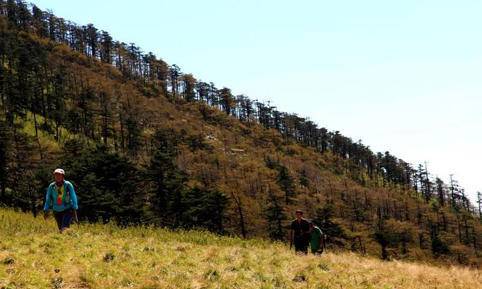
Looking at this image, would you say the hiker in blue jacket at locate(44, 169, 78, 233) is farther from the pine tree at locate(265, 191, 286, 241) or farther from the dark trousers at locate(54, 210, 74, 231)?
the pine tree at locate(265, 191, 286, 241)

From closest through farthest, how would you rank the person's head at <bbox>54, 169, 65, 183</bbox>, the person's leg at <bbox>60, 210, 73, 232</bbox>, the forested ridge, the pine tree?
the person's head at <bbox>54, 169, 65, 183</bbox>
the person's leg at <bbox>60, 210, 73, 232</bbox>
the forested ridge
the pine tree

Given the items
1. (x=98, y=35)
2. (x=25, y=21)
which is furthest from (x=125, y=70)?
(x=25, y=21)

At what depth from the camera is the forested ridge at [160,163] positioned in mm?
55062

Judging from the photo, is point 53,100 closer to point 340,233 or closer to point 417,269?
point 340,233

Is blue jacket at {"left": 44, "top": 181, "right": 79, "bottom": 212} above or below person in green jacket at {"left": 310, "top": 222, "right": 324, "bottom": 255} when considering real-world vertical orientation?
above

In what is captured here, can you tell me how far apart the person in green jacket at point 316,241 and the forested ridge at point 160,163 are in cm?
1015

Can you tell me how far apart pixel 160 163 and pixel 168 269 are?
173ft

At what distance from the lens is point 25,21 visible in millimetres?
171875

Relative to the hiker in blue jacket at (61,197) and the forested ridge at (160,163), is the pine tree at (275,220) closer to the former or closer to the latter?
the forested ridge at (160,163)

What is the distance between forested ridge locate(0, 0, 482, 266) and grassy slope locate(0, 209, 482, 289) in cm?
1050

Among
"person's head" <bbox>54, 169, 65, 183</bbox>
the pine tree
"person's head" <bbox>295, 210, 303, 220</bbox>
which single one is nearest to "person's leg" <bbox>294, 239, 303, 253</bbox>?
"person's head" <bbox>295, 210, 303, 220</bbox>

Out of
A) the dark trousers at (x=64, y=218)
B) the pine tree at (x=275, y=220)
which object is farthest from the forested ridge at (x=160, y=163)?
the dark trousers at (x=64, y=218)

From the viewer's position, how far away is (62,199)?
13.0m

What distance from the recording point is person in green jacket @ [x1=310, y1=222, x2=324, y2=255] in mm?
16562
